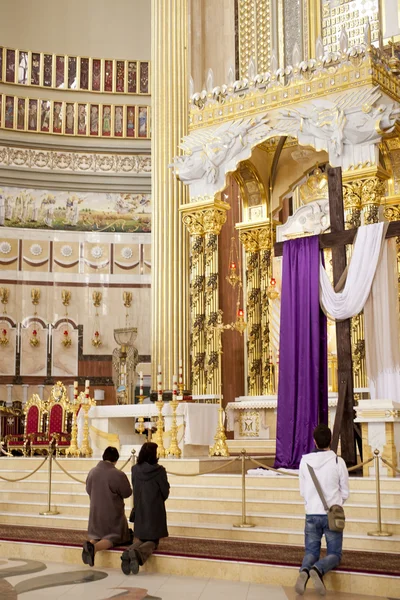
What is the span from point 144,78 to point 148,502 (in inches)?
610

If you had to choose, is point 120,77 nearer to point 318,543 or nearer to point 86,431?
point 86,431

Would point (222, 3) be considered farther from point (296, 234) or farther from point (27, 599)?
point (27, 599)

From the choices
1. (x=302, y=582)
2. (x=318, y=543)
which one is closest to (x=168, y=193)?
(x=318, y=543)

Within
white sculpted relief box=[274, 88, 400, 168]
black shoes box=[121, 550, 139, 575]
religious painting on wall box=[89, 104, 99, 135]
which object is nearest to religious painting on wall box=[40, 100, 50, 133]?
religious painting on wall box=[89, 104, 99, 135]

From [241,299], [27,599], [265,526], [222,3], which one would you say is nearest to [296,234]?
[241,299]

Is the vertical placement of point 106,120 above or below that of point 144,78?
below

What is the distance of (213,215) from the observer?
13.7 m

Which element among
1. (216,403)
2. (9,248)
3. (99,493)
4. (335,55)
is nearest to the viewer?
(99,493)

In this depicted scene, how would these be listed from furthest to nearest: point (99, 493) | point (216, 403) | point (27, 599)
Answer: point (216, 403)
point (99, 493)
point (27, 599)

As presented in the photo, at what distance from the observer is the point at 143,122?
809 inches

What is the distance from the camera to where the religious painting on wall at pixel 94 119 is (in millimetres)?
20406

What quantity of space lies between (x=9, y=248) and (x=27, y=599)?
14222 millimetres

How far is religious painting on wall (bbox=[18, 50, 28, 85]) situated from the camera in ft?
66.1

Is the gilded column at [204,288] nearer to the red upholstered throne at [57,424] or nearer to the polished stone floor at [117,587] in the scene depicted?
the red upholstered throne at [57,424]
